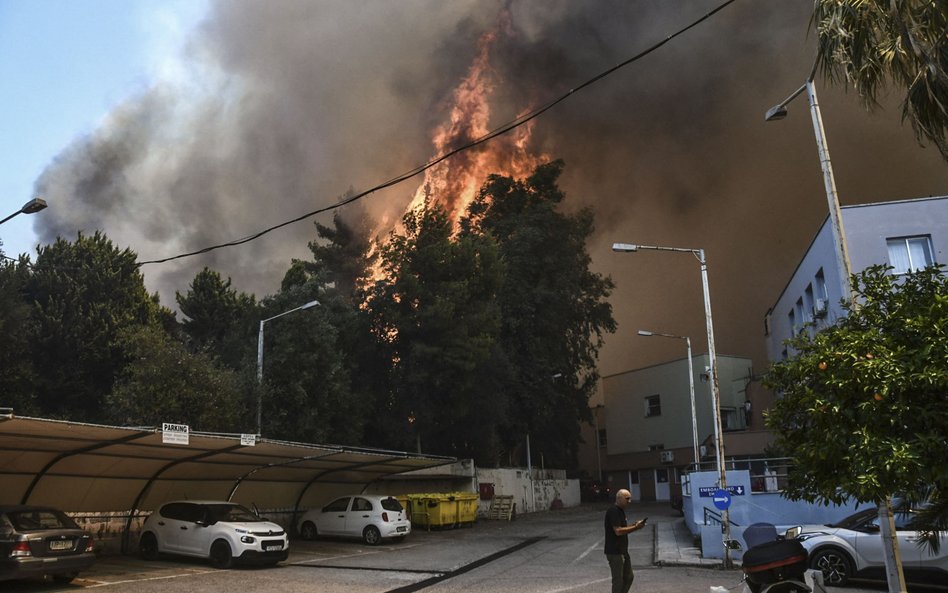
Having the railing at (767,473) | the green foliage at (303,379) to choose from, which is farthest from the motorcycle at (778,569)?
the green foliage at (303,379)

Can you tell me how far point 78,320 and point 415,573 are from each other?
27141mm

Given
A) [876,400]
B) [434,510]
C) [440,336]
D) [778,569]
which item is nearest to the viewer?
[778,569]

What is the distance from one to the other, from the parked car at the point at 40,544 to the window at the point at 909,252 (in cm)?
2772

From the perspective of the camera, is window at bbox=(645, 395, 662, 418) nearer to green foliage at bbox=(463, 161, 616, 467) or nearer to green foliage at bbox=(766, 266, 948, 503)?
green foliage at bbox=(463, 161, 616, 467)

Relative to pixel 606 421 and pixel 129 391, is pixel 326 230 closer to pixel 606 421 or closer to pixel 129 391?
pixel 606 421

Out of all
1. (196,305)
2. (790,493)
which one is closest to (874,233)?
(790,493)

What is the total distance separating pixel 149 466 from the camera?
19469 mm

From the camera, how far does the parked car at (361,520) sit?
24375mm

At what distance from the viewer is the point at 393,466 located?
27219 mm

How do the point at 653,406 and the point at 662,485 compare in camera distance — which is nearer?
the point at 662,485

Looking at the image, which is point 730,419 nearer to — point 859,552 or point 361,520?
point 361,520

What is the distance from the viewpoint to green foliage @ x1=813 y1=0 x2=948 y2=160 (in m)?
9.66

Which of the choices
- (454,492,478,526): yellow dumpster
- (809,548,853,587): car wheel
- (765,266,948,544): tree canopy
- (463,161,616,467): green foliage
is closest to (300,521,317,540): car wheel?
(454,492,478,526): yellow dumpster

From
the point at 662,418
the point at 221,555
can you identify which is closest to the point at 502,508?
the point at 221,555
